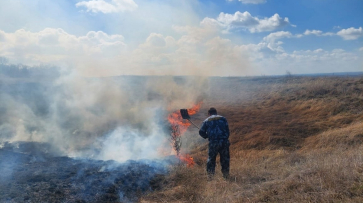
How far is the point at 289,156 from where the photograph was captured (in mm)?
7707

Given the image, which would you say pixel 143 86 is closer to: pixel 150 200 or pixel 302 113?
pixel 302 113

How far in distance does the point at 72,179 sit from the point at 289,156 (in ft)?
20.8

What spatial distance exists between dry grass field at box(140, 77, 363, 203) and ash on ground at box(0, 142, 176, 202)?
707 millimetres

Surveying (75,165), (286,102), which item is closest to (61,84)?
(75,165)

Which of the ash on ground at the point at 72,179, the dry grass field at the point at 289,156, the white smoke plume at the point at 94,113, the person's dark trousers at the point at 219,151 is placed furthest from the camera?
the white smoke plume at the point at 94,113

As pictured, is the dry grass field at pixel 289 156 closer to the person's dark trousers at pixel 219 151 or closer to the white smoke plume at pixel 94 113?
the person's dark trousers at pixel 219 151

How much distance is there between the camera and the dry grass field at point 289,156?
14.7 ft

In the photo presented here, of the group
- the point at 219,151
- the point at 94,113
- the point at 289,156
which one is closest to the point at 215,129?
the point at 219,151

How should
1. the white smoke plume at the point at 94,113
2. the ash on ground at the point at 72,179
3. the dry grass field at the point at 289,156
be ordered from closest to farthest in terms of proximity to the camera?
the dry grass field at the point at 289,156 → the ash on ground at the point at 72,179 → the white smoke plume at the point at 94,113

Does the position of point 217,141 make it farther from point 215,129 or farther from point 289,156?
point 289,156

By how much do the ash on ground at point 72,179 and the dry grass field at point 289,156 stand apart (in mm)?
707

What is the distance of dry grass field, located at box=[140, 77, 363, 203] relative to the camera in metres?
4.47

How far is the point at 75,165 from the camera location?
26.2ft

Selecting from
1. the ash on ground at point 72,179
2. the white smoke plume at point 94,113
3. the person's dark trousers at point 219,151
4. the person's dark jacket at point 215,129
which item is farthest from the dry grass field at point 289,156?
the white smoke plume at point 94,113
